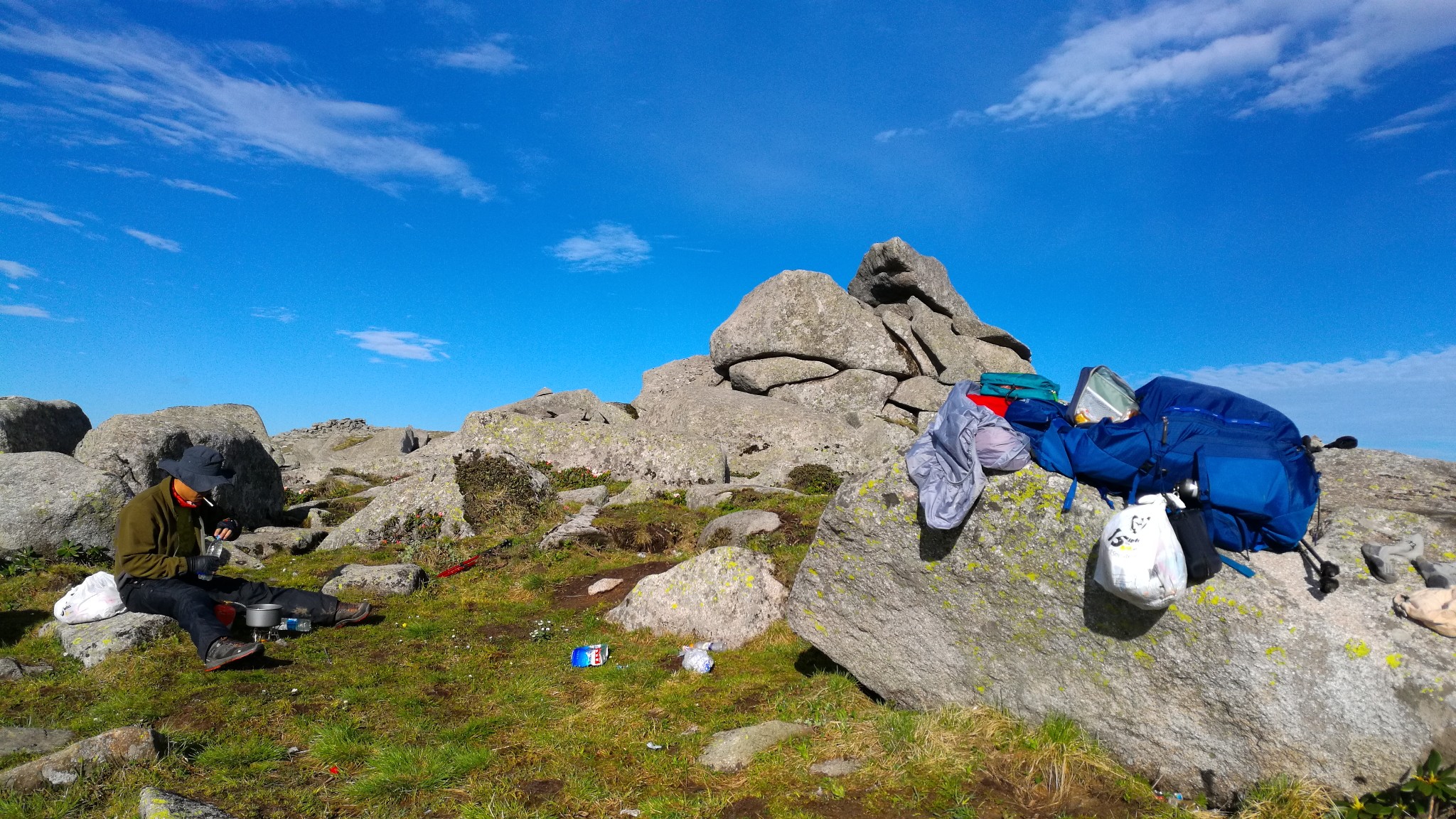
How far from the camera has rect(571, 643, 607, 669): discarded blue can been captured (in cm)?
974

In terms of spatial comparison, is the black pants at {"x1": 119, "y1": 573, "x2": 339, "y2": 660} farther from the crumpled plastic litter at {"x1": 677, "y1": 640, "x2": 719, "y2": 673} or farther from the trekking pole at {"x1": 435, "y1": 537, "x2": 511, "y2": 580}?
the crumpled plastic litter at {"x1": 677, "y1": 640, "x2": 719, "y2": 673}

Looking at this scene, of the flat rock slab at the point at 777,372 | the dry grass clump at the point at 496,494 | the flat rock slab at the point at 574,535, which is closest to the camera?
the flat rock slab at the point at 574,535

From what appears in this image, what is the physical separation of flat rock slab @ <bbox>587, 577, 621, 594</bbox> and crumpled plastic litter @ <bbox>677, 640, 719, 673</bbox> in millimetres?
3511

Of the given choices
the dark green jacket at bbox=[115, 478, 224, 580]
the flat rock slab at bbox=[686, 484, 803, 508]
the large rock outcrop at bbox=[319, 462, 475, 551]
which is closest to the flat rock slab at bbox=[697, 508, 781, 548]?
the flat rock slab at bbox=[686, 484, 803, 508]

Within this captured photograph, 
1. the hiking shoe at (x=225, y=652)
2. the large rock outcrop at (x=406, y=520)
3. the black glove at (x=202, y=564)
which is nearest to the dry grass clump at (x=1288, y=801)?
the hiking shoe at (x=225, y=652)

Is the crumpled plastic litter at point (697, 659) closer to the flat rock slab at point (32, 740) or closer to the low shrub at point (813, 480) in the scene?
the flat rock slab at point (32, 740)

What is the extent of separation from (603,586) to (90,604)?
286 inches

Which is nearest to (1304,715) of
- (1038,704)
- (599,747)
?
(1038,704)

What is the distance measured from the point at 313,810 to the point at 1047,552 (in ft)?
21.8

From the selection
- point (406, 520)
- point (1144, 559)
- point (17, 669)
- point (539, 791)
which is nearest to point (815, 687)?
point (539, 791)

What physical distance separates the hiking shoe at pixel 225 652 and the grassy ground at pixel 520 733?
152 millimetres

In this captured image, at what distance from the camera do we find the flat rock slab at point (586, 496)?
21.1 m

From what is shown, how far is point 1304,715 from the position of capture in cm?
570

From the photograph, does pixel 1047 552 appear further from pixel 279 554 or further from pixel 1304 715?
pixel 279 554
